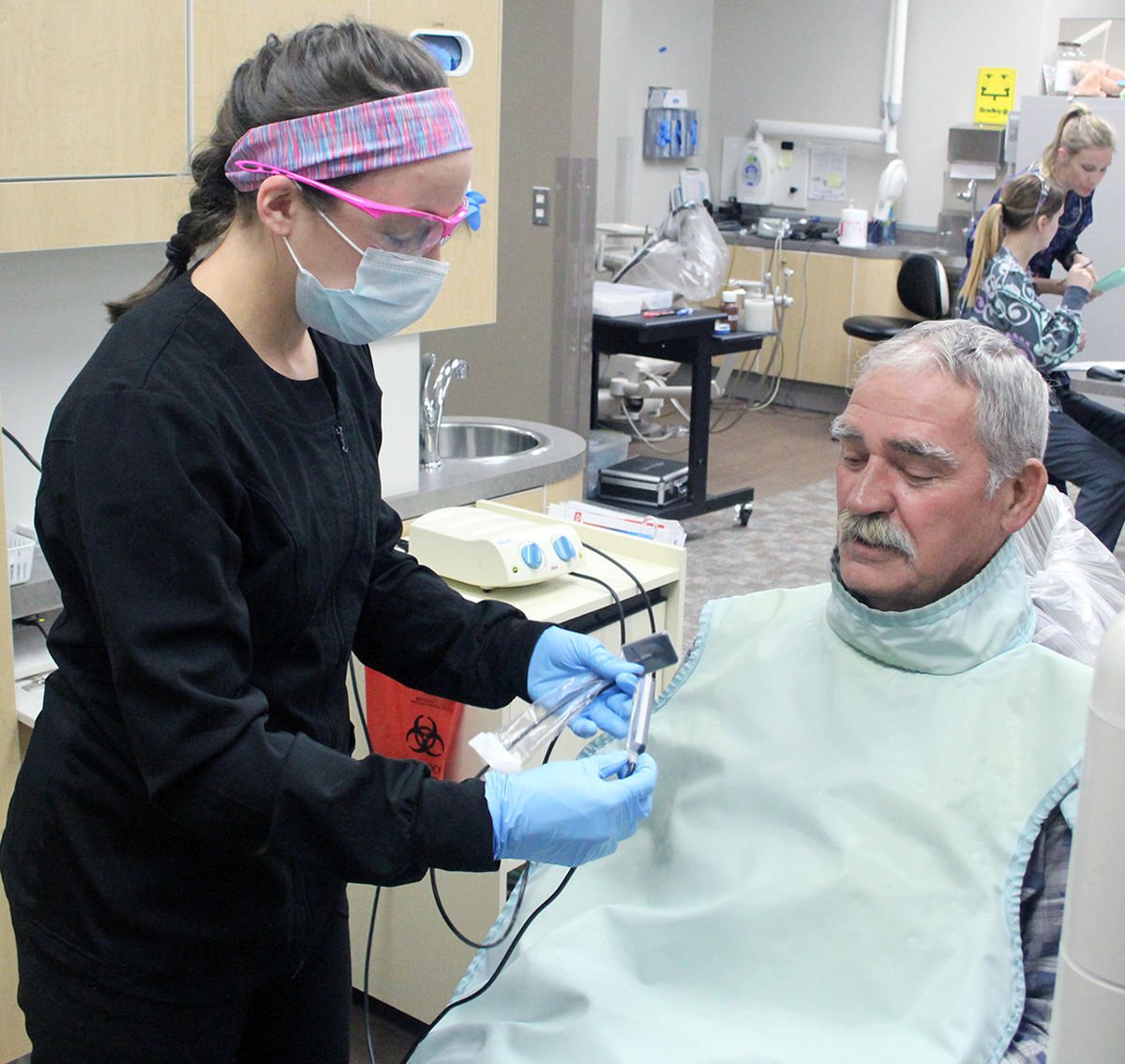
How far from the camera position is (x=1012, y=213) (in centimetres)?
392

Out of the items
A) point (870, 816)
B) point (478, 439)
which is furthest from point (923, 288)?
point (870, 816)

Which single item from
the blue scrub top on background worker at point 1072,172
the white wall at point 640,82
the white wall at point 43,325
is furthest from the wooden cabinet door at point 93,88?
the white wall at point 640,82

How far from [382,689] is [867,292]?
16.4 ft

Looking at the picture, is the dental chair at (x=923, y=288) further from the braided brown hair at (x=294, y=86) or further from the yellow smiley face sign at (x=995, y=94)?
the braided brown hair at (x=294, y=86)

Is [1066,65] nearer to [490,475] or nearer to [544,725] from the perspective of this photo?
[490,475]

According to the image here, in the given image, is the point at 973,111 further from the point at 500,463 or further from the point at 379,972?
the point at 379,972

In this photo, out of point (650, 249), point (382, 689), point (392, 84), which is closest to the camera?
point (392, 84)

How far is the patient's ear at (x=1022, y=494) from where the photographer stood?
1521 mm

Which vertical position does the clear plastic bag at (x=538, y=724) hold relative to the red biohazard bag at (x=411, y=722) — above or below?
above

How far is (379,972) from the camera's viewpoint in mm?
2217

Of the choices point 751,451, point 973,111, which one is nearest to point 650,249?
point 751,451

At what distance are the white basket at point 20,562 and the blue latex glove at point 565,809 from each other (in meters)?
1.06

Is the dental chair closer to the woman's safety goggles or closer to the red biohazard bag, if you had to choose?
the red biohazard bag

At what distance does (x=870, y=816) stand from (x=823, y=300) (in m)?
5.52
